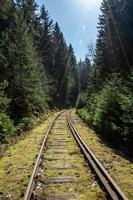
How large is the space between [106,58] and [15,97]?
13.3 metres

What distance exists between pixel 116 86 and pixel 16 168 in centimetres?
1064

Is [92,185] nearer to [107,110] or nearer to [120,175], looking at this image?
[120,175]

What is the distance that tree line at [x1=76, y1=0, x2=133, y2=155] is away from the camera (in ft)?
50.2

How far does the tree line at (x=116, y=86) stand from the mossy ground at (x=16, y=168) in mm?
4094

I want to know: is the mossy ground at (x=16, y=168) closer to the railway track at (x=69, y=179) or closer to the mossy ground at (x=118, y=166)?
the railway track at (x=69, y=179)

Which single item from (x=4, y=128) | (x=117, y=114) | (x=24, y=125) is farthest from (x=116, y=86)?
(x=24, y=125)

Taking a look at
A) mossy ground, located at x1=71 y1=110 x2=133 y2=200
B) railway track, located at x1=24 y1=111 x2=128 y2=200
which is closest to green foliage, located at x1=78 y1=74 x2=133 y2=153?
mossy ground, located at x1=71 y1=110 x2=133 y2=200

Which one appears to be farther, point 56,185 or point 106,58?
point 106,58

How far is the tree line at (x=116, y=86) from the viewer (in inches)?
603

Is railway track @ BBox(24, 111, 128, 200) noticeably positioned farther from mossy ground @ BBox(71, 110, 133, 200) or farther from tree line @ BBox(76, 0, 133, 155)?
tree line @ BBox(76, 0, 133, 155)

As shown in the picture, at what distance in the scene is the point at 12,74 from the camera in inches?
1088

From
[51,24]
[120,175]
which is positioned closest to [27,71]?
[120,175]

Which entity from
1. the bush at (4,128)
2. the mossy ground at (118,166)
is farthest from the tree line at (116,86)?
the bush at (4,128)

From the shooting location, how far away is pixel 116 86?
19797mm
